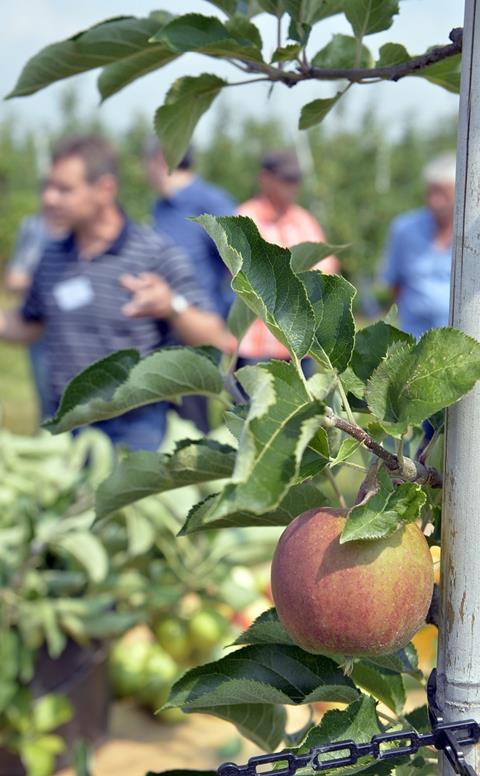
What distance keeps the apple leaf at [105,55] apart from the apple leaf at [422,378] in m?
0.39

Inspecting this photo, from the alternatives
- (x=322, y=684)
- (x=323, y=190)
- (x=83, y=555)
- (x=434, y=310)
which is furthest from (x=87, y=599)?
(x=323, y=190)

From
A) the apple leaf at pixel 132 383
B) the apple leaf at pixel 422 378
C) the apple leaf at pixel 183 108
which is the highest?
the apple leaf at pixel 183 108

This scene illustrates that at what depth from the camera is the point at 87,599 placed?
2172 millimetres

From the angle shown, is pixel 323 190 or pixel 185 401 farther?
pixel 323 190

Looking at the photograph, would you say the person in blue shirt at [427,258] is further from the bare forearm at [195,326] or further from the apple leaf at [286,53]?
the apple leaf at [286,53]

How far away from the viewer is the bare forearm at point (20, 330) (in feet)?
9.98

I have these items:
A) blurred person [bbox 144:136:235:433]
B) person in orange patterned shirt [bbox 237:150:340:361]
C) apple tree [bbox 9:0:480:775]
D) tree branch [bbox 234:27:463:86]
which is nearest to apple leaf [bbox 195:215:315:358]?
apple tree [bbox 9:0:480:775]

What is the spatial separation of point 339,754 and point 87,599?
1.66 metres

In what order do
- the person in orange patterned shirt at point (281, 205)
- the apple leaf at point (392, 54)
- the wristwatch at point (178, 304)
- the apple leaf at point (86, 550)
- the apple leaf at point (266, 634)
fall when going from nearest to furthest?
the apple leaf at point (266, 634)
the apple leaf at point (392, 54)
the apple leaf at point (86, 550)
the wristwatch at point (178, 304)
the person in orange patterned shirt at point (281, 205)

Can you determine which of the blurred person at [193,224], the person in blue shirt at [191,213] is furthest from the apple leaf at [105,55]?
the person in blue shirt at [191,213]

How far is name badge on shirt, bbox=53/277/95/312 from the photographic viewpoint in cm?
279

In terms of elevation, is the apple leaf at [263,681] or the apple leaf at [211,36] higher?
the apple leaf at [211,36]

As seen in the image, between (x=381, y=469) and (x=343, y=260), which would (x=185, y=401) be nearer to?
(x=381, y=469)

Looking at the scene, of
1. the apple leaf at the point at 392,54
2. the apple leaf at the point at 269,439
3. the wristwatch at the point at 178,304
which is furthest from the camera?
the wristwatch at the point at 178,304
